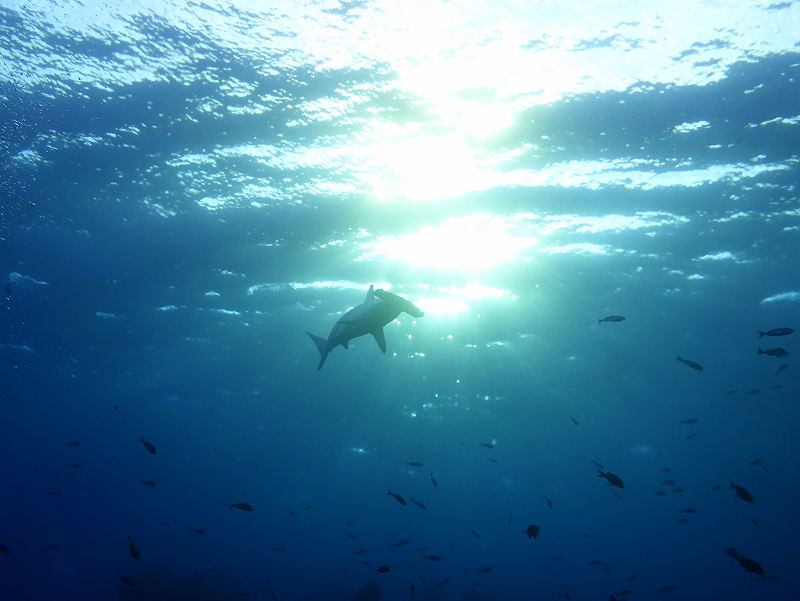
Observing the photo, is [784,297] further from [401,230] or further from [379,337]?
[379,337]

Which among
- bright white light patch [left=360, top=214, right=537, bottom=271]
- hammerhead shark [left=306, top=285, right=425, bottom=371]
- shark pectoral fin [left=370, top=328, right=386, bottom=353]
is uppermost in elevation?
bright white light patch [left=360, top=214, right=537, bottom=271]

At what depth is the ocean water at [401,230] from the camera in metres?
10.8

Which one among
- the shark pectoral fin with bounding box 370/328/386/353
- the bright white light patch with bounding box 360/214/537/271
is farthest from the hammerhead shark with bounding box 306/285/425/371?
the bright white light patch with bounding box 360/214/537/271

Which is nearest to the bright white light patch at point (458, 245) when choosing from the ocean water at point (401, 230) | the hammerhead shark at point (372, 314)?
the ocean water at point (401, 230)

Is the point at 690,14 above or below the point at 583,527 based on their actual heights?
above

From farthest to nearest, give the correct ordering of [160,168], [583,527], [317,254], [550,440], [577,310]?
[583,527] < [550,440] < [577,310] < [317,254] < [160,168]

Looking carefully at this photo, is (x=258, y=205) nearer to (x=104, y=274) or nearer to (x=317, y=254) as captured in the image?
(x=317, y=254)

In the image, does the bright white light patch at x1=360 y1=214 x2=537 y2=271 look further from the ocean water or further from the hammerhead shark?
the hammerhead shark

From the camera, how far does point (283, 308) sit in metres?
21.3

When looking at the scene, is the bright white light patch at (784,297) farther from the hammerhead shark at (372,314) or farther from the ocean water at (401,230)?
the hammerhead shark at (372,314)

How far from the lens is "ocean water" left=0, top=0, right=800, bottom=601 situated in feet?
35.3

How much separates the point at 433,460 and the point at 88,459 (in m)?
29.7

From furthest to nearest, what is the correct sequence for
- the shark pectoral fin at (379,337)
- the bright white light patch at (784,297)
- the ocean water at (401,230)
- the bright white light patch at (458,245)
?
the bright white light patch at (784,297) < the bright white light patch at (458,245) < the ocean water at (401,230) < the shark pectoral fin at (379,337)

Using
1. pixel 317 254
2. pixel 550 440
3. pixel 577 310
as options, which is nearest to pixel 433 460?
pixel 550 440
